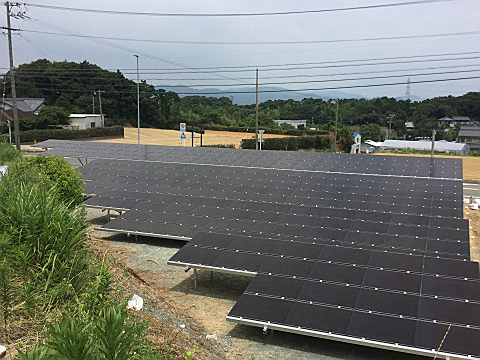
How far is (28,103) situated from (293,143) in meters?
55.9

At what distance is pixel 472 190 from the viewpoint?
108ft

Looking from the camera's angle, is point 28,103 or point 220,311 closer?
point 220,311

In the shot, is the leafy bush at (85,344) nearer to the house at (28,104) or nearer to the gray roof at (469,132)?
the house at (28,104)

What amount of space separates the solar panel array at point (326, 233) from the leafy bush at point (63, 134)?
145ft

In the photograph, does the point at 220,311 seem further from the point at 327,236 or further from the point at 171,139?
the point at 171,139

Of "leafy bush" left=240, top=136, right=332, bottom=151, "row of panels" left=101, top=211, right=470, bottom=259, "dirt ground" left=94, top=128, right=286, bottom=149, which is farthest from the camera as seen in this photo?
"dirt ground" left=94, top=128, right=286, bottom=149

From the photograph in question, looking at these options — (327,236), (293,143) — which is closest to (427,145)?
(293,143)

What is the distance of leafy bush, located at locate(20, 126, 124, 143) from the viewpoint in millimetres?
62125

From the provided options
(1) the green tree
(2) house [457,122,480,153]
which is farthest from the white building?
(2) house [457,122,480,153]

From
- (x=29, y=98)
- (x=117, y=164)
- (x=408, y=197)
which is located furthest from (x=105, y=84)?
(x=408, y=197)

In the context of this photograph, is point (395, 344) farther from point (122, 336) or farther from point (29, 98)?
point (29, 98)

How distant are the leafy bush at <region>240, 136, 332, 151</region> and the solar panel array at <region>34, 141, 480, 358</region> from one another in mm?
36563

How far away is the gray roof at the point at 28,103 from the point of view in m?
82.1

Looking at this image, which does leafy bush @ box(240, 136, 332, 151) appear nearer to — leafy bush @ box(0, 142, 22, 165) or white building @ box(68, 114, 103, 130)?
white building @ box(68, 114, 103, 130)
